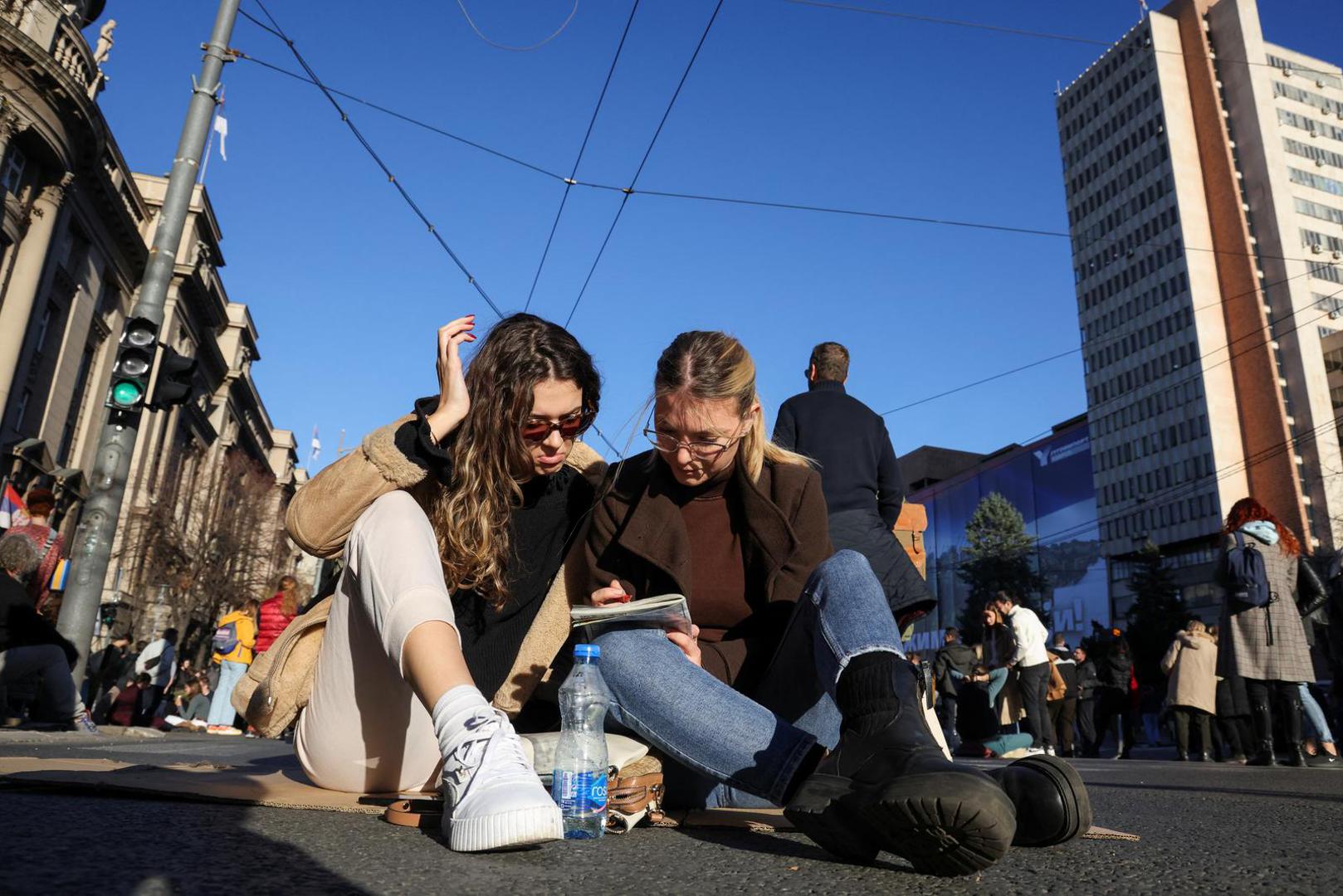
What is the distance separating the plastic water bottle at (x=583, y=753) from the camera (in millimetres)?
2059

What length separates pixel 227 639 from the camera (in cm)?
1197

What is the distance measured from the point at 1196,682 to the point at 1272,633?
3.50m

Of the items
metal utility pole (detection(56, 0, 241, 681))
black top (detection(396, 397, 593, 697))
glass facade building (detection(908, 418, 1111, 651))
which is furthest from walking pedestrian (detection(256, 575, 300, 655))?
glass facade building (detection(908, 418, 1111, 651))

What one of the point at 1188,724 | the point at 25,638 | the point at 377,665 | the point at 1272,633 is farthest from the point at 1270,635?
the point at 25,638

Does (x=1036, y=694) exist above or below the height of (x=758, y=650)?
above

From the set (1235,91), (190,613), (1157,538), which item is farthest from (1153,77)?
(190,613)

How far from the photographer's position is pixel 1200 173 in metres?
76.2

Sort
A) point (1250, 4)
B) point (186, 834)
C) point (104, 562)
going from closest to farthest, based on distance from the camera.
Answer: point (186, 834)
point (104, 562)
point (1250, 4)

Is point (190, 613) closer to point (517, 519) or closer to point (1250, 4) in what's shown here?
point (517, 519)

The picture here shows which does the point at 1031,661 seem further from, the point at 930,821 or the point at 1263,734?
the point at 930,821

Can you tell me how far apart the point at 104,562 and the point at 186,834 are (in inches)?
270

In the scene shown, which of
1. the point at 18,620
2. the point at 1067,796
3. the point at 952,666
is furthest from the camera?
the point at 952,666

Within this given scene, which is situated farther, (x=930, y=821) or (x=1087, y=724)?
(x=1087, y=724)

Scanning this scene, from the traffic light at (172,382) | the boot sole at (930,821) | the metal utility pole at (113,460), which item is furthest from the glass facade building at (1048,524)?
the boot sole at (930,821)
